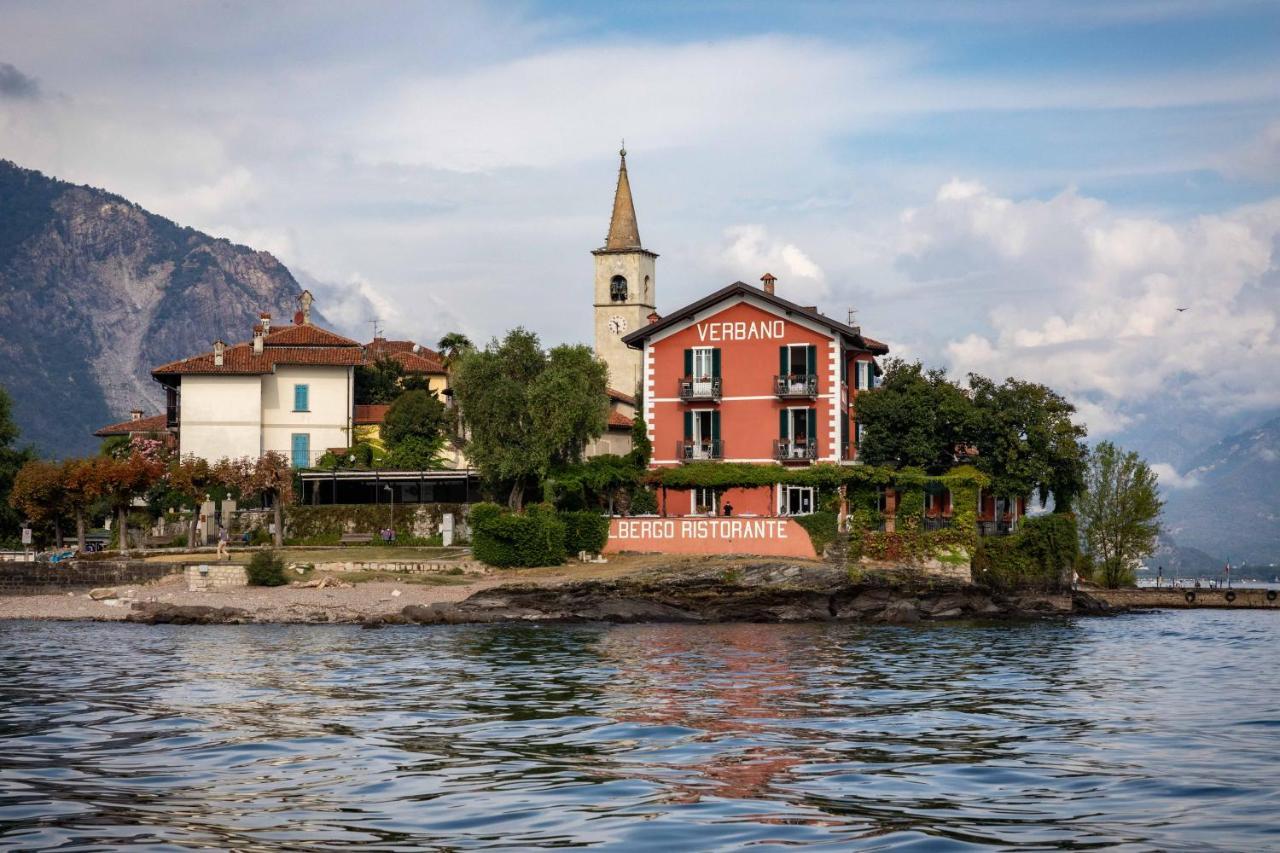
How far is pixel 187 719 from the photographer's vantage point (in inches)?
943

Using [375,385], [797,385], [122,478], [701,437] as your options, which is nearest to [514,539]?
[701,437]

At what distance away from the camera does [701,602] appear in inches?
2010

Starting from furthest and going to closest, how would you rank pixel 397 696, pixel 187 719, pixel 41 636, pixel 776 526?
pixel 776 526 → pixel 41 636 → pixel 397 696 → pixel 187 719

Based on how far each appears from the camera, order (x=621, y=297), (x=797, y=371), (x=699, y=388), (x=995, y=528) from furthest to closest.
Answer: (x=621, y=297) → (x=699, y=388) → (x=995, y=528) → (x=797, y=371)

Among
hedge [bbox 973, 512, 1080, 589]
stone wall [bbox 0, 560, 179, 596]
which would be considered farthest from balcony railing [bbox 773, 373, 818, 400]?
stone wall [bbox 0, 560, 179, 596]

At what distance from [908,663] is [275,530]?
3517cm

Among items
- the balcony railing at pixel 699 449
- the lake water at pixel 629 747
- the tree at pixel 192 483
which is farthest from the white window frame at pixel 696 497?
the lake water at pixel 629 747

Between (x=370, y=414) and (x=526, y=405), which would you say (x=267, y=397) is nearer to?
(x=370, y=414)

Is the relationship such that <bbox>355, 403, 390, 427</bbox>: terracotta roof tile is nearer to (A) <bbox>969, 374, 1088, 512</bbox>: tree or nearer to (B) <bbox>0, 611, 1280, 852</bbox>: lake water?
(A) <bbox>969, 374, 1088, 512</bbox>: tree

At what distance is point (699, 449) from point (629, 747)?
43145 millimetres

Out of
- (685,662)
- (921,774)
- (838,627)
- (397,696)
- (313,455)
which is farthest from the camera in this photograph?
(313,455)

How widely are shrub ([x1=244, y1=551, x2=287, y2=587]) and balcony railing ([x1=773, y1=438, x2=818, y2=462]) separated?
21.6m

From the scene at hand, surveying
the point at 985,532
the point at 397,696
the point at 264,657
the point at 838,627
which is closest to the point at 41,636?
the point at 264,657

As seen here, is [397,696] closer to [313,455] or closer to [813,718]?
[813,718]
